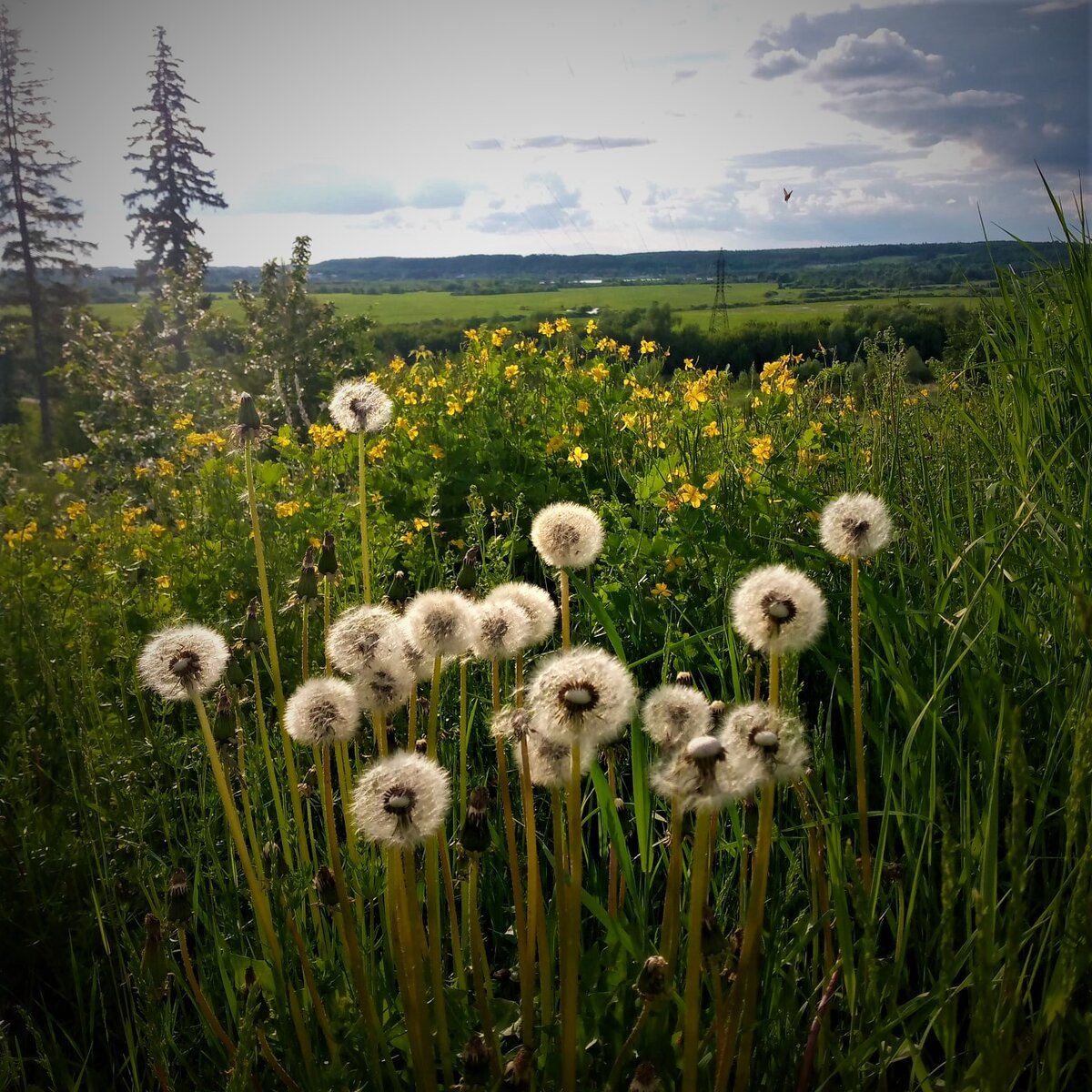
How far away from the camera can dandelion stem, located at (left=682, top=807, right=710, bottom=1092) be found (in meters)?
1.00

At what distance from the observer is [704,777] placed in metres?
0.93

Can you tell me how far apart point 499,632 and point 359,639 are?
0.65 feet

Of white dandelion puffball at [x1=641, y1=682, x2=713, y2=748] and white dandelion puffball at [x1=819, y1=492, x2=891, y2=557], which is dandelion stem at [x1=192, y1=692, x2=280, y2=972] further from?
white dandelion puffball at [x1=819, y1=492, x2=891, y2=557]

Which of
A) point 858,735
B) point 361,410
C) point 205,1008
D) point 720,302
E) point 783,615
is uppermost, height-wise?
point 720,302

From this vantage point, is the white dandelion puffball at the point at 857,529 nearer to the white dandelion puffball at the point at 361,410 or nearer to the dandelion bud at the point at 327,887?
the white dandelion puffball at the point at 361,410

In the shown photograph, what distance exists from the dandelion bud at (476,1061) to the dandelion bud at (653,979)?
0.22 m

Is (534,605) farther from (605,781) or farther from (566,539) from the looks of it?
(605,781)

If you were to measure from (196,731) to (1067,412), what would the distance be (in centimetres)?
261

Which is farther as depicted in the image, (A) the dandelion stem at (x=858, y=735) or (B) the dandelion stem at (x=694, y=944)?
(A) the dandelion stem at (x=858, y=735)

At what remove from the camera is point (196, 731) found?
2.52 metres

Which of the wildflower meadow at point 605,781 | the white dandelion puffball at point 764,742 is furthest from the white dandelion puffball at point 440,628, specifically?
the white dandelion puffball at point 764,742

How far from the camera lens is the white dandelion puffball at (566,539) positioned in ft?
4.74

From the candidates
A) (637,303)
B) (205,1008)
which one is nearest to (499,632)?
(205,1008)

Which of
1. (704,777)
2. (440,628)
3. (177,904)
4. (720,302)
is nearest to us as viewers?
(704,777)
